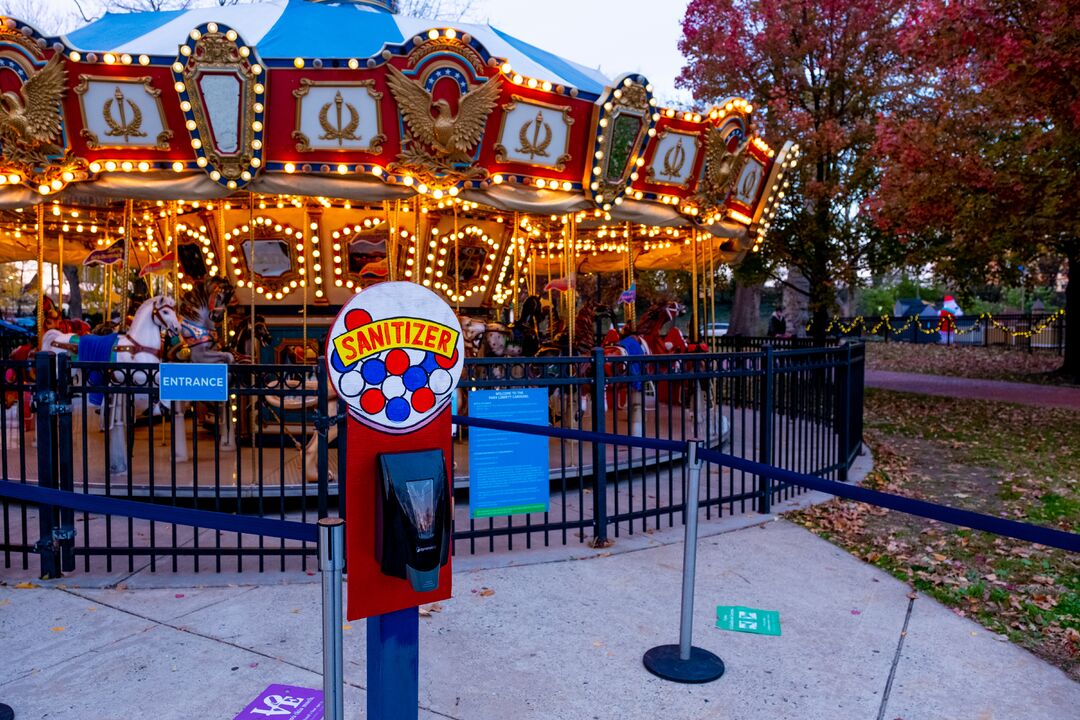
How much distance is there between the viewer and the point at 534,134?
840 cm

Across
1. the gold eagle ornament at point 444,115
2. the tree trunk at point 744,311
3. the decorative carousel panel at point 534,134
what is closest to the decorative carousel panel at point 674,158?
the decorative carousel panel at point 534,134

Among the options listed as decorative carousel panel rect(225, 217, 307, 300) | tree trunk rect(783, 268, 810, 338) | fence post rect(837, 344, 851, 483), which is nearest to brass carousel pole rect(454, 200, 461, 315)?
decorative carousel panel rect(225, 217, 307, 300)

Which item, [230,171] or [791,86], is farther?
[791,86]

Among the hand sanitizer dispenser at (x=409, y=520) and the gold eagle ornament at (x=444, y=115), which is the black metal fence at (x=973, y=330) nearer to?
the gold eagle ornament at (x=444, y=115)

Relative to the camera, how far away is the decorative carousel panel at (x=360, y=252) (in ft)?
34.4

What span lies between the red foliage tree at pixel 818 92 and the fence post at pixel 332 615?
16605mm

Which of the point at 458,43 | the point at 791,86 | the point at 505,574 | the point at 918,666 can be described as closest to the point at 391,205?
the point at 458,43

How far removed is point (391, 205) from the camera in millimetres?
10078

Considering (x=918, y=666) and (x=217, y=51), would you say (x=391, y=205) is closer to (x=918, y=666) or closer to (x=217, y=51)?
(x=217, y=51)

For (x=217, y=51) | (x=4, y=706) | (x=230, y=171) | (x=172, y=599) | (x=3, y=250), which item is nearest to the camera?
(x=4, y=706)

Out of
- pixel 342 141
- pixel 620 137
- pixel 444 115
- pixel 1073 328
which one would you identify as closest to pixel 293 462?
pixel 342 141

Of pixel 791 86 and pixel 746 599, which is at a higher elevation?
pixel 791 86

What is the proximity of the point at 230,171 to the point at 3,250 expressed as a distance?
10.3 meters

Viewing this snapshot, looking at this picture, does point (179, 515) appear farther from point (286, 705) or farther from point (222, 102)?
point (222, 102)
